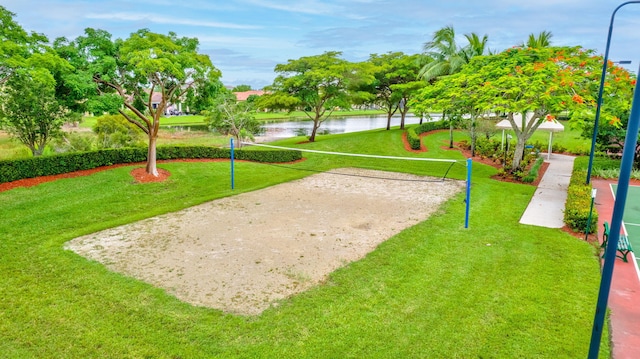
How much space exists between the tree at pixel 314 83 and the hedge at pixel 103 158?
7500 mm

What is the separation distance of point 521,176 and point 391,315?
50.2 ft

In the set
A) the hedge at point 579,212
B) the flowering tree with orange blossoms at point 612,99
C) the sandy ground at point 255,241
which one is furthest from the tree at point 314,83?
the hedge at point 579,212

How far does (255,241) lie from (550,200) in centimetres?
1235

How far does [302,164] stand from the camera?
24.6 metres

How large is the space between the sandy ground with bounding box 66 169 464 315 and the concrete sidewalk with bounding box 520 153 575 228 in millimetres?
3236

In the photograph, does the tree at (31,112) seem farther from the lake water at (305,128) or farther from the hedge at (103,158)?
the lake water at (305,128)

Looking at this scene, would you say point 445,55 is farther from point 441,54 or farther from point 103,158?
point 103,158

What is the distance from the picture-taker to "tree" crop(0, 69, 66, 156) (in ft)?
52.6

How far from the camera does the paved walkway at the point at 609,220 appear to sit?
632 centimetres

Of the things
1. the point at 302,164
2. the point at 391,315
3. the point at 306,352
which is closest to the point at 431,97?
the point at 302,164

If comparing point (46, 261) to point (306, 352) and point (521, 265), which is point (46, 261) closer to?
point (306, 352)

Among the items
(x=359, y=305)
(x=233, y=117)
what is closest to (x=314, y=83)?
(x=233, y=117)

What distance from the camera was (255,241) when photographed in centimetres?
1058

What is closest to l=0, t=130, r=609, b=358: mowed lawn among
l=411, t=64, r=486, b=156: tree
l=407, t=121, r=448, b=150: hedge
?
l=411, t=64, r=486, b=156: tree
